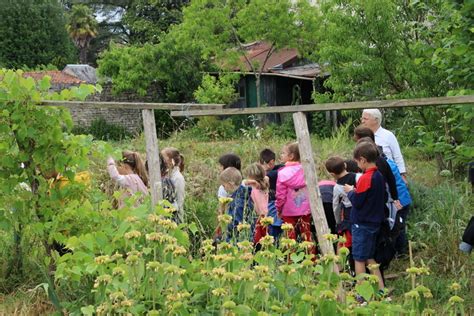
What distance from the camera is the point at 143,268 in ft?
10.2

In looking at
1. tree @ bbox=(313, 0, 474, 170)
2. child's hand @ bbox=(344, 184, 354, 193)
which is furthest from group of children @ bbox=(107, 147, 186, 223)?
tree @ bbox=(313, 0, 474, 170)

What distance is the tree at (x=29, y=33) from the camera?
1495 inches

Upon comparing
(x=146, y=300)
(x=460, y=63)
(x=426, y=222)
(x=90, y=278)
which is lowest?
(x=426, y=222)

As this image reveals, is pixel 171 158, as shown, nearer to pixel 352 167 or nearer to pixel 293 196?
pixel 293 196

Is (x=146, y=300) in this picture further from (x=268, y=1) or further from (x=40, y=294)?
(x=268, y=1)

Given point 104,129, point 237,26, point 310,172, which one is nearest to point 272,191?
point 310,172

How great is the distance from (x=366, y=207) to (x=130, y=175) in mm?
2207

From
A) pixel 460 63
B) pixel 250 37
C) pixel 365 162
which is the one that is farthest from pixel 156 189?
pixel 250 37

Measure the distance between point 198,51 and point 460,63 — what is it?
22.1m

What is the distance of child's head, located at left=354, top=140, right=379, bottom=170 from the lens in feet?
17.3

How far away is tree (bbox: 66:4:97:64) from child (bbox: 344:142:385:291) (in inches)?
1586

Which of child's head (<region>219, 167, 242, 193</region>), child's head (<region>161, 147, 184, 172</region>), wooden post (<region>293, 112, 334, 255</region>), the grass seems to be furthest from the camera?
child's head (<region>161, 147, 184, 172</region>)

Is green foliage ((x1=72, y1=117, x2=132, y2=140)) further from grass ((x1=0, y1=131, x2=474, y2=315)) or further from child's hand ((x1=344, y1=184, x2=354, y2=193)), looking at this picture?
child's hand ((x1=344, y1=184, x2=354, y2=193))

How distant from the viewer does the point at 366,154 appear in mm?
5289
